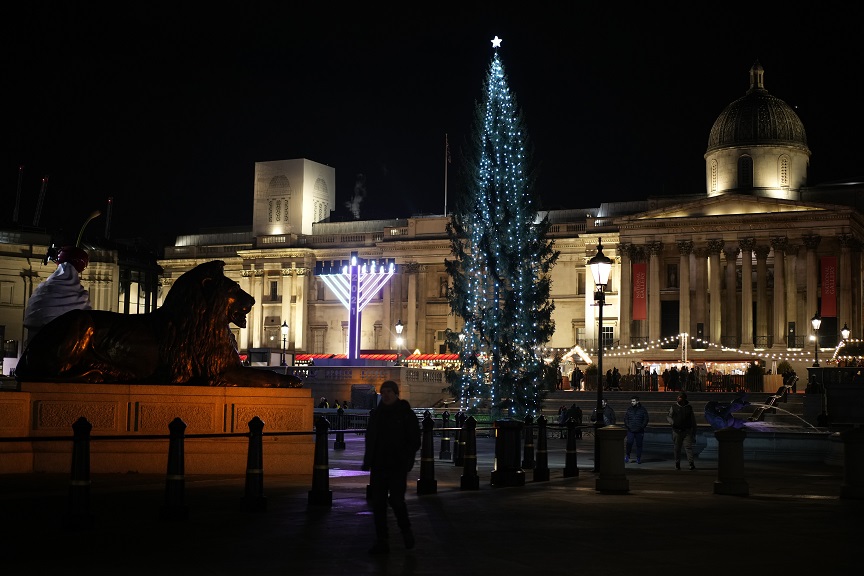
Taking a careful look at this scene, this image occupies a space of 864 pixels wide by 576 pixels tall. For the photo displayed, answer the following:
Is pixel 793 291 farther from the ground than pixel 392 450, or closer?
farther from the ground

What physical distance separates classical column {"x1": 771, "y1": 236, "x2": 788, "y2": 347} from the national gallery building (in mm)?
82

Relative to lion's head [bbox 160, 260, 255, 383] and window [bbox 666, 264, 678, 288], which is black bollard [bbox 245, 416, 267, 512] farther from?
window [bbox 666, 264, 678, 288]

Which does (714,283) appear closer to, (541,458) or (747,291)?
(747,291)

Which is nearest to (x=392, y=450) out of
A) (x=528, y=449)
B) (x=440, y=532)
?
(x=440, y=532)

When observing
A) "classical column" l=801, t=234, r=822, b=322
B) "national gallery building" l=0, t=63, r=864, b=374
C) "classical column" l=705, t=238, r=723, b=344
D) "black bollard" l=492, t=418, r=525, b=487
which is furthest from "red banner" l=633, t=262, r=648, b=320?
"black bollard" l=492, t=418, r=525, b=487

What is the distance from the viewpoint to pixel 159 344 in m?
19.8

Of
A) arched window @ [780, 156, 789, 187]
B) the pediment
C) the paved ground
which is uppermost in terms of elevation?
arched window @ [780, 156, 789, 187]

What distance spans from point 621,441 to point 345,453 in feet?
44.3

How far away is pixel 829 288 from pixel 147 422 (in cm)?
5656

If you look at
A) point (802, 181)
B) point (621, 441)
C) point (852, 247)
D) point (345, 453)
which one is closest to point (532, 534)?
point (621, 441)

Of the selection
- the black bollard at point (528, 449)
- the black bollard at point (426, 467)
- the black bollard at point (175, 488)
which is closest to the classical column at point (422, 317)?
the black bollard at point (528, 449)

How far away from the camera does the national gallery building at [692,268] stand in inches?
2798

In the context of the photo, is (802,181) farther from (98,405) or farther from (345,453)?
(98,405)

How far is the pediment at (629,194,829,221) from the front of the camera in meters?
71.6
